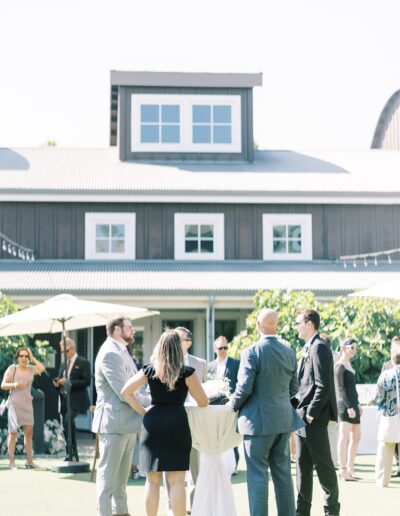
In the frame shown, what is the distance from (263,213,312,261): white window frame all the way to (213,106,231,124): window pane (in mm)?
3153

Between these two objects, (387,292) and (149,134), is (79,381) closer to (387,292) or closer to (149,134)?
(387,292)

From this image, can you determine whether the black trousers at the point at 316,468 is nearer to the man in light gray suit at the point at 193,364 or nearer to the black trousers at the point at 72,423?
the man in light gray suit at the point at 193,364

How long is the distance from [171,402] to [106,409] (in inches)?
44.9

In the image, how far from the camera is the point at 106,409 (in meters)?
8.73

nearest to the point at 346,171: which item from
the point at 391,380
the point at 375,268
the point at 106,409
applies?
the point at 375,268

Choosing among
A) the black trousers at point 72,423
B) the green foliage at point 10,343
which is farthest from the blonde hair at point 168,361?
the green foliage at point 10,343

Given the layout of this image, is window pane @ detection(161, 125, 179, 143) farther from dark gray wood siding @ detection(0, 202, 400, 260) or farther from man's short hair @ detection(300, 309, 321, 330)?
man's short hair @ detection(300, 309, 321, 330)

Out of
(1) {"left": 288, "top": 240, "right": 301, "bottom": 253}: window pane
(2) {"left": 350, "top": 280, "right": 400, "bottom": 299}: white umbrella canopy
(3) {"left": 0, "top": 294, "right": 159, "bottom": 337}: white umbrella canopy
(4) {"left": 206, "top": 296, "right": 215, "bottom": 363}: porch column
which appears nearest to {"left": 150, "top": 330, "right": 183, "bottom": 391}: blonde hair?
(2) {"left": 350, "top": 280, "right": 400, "bottom": 299}: white umbrella canopy

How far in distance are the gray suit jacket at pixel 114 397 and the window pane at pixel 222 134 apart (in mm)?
15780

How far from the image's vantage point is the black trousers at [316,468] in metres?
8.68

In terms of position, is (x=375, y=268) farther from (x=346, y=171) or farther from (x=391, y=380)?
(x=391, y=380)

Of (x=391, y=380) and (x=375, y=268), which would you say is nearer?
(x=391, y=380)

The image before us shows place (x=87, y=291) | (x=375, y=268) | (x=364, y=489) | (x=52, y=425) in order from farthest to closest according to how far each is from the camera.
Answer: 1. (x=375, y=268)
2. (x=87, y=291)
3. (x=52, y=425)
4. (x=364, y=489)

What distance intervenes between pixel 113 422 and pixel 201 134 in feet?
52.8
